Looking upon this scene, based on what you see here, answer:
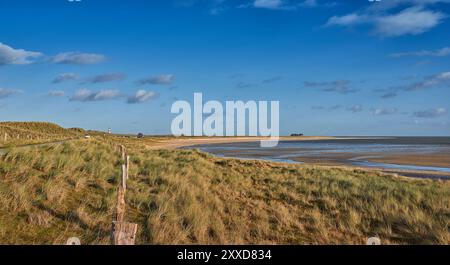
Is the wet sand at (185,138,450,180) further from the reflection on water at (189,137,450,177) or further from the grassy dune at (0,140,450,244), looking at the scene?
the grassy dune at (0,140,450,244)

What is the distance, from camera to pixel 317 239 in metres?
9.88

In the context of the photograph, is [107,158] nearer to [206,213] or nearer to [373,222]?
[206,213]

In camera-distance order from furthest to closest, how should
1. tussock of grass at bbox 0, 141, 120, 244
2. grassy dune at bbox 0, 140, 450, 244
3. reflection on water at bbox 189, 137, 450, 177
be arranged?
reflection on water at bbox 189, 137, 450, 177
grassy dune at bbox 0, 140, 450, 244
tussock of grass at bbox 0, 141, 120, 244

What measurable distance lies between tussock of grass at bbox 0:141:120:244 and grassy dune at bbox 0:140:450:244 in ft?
0.08

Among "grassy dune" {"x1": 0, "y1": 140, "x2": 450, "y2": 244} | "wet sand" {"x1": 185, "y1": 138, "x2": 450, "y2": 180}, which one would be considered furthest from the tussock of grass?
"wet sand" {"x1": 185, "y1": 138, "x2": 450, "y2": 180}

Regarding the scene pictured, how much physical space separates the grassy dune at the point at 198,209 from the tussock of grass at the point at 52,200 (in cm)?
2

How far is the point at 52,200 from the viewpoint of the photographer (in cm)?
1030

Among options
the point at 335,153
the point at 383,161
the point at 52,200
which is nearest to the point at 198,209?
the point at 52,200

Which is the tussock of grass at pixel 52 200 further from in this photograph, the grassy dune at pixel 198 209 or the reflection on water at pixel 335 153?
the reflection on water at pixel 335 153

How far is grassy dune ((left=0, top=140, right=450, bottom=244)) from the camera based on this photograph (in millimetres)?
9023

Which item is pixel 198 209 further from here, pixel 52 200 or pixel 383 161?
pixel 383 161
